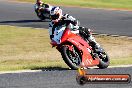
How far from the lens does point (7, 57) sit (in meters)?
17.4

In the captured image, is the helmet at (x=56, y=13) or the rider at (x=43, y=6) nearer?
the helmet at (x=56, y=13)

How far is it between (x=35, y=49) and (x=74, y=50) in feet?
23.0

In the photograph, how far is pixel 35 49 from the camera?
19906 mm

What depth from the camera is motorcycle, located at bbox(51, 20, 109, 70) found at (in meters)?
12.9

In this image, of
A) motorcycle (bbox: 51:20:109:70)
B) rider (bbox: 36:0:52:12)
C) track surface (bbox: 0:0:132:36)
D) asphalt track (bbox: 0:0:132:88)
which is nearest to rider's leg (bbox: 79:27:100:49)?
motorcycle (bbox: 51:20:109:70)

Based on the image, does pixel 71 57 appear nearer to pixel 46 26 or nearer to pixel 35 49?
pixel 35 49

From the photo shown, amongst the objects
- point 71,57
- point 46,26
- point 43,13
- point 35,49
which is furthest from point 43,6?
point 71,57

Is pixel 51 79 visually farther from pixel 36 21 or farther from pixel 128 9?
pixel 128 9

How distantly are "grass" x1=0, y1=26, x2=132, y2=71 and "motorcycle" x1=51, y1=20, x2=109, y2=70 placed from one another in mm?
567

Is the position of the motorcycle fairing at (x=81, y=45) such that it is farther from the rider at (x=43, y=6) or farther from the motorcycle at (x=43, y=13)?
the motorcycle at (x=43, y=13)

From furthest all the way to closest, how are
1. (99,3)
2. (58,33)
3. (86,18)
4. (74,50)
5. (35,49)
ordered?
(99,3) < (86,18) < (35,49) < (58,33) < (74,50)

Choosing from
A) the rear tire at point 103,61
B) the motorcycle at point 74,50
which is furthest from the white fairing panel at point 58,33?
the rear tire at point 103,61

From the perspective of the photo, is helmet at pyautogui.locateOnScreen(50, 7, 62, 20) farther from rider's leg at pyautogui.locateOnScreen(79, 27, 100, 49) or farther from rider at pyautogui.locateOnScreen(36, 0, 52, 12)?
rider at pyautogui.locateOnScreen(36, 0, 52, 12)

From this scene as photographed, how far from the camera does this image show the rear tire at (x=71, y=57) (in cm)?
1273
